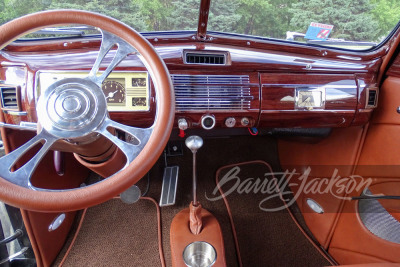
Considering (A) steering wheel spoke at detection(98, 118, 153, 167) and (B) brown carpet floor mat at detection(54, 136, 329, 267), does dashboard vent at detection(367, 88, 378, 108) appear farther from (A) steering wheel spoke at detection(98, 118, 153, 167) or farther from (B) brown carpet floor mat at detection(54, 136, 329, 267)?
(A) steering wheel spoke at detection(98, 118, 153, 167)

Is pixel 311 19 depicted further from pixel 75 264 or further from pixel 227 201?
pixel 75 264

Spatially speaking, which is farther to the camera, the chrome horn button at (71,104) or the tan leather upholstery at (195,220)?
the tan leather upholstery at (195,220)

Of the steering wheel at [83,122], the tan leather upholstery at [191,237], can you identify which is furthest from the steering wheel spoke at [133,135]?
the tan leather upholstery at [191,237]

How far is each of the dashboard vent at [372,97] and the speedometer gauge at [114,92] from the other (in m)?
1.27

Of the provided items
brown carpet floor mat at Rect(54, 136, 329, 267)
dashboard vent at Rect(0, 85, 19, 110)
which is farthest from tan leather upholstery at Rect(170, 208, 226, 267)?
dashboard vent at Rect(0, 85, 19, 110)

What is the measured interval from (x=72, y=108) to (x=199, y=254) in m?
1.01

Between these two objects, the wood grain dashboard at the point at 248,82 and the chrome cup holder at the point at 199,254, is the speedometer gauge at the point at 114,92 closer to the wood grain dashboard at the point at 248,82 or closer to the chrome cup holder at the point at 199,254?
the wood grain dashboard at the point at 248,82

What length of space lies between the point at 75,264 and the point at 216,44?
146 centimetres

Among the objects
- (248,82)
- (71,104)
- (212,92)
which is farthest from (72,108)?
(248,82)

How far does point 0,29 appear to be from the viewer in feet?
2.90

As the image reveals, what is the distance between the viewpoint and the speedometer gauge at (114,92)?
134 centimetres

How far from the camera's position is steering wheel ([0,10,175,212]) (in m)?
0.84

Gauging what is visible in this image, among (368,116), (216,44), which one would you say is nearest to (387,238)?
(368,116)

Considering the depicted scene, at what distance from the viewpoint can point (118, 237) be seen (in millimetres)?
1863
